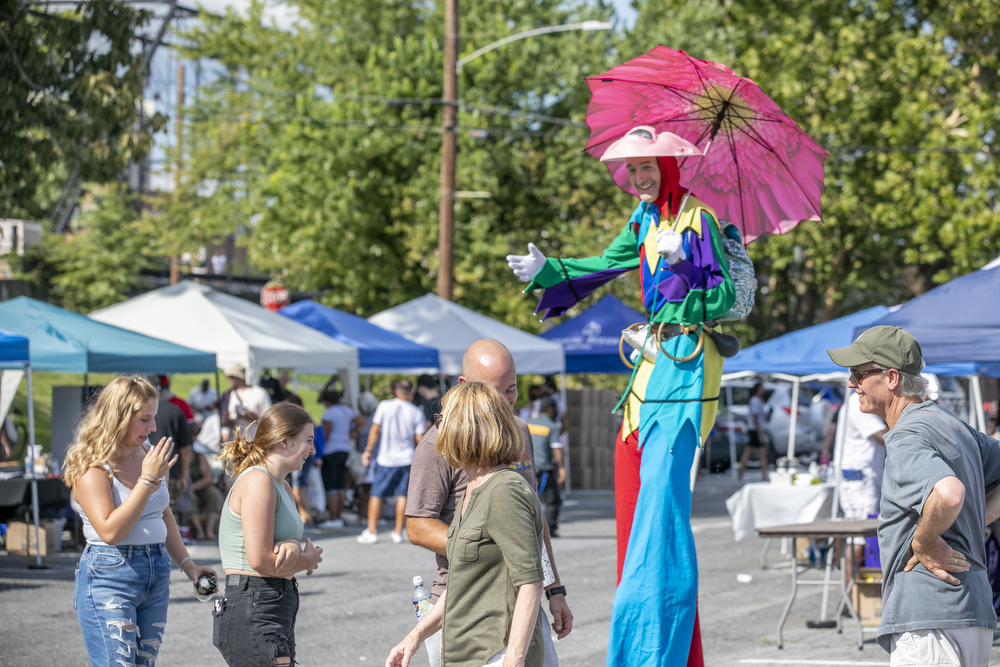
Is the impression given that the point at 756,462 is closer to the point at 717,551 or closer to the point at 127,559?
the point at 717,551

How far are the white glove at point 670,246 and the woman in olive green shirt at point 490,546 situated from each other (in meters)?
1.14

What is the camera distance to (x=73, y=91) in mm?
12344

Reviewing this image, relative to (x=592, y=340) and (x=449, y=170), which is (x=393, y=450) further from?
(x=449, y=170)

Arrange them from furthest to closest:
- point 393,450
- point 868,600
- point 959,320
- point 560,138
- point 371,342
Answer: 1. point 560,138
2. point 371,342
3. point 393,450
4. point 959,320
5. point 868,600

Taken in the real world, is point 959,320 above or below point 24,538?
above

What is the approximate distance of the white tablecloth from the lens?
34.5ft

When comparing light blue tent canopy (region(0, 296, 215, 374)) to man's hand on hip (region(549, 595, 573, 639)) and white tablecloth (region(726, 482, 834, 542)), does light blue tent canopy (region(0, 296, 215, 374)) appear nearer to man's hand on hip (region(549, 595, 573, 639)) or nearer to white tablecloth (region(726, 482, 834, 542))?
white tablecloth (region(726, 482, 834, 542))

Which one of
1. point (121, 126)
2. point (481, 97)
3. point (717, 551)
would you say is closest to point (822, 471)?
point (717, 551)

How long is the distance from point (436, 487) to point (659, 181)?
1.70 m

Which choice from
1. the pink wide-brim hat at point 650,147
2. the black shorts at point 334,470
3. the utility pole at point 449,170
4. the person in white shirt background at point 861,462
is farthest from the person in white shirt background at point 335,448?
the pink wide-brim hat at point 650,147

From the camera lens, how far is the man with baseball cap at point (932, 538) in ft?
11.2

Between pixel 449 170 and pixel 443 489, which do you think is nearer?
pixel 443 489

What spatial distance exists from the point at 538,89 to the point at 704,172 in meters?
23.0

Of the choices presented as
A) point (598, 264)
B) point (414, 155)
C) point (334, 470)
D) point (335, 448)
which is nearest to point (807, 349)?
point (335, 448)
